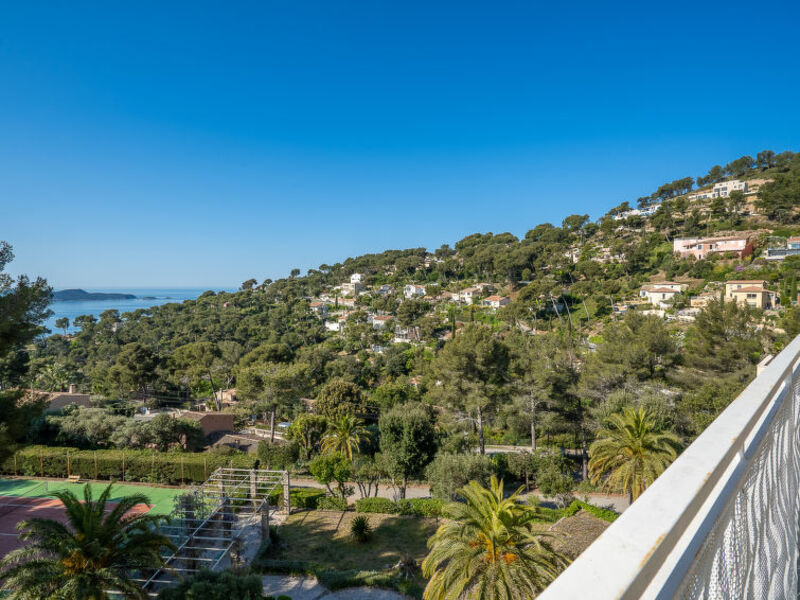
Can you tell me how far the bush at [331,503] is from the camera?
1586cm

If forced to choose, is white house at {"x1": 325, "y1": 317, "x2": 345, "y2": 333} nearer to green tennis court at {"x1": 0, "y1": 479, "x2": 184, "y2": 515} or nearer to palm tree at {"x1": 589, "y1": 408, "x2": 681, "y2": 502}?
green tennis court at {"x1": 0, "y1": 479, "x2": 184, "y2": 515}

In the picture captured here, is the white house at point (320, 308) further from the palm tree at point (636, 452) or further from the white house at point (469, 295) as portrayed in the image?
the palm tree at point (636, 452)

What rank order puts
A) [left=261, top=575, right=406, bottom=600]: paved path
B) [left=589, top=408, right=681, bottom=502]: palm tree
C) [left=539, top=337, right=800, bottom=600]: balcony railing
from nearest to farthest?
[left=539, top=337, right=800, bottom=600]: balcony railing < [left=261, top=575, right=406, bottom=600]: paved path < [left=589, top=408, right=681, bottom=502]: palm tree

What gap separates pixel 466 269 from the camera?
8531 centimetres

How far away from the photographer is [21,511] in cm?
1397

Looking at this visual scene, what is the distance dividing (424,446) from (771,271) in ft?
152

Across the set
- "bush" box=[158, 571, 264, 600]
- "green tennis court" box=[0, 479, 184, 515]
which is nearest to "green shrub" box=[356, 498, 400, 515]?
"green tennis court" box=[0, 479, 184, 515]

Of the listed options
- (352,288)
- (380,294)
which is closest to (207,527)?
(380,294)

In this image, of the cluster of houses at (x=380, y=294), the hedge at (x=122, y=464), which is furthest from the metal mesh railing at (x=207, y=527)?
the cluster of houses at (x=380, y=294)

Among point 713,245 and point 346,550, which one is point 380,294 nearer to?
point 713,245

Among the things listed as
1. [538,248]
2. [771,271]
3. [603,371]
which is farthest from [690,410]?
[538,248]

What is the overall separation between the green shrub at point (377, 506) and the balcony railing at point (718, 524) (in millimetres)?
15250

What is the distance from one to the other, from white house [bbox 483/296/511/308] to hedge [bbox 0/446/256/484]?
161ft

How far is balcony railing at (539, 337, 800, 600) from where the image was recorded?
541mm
